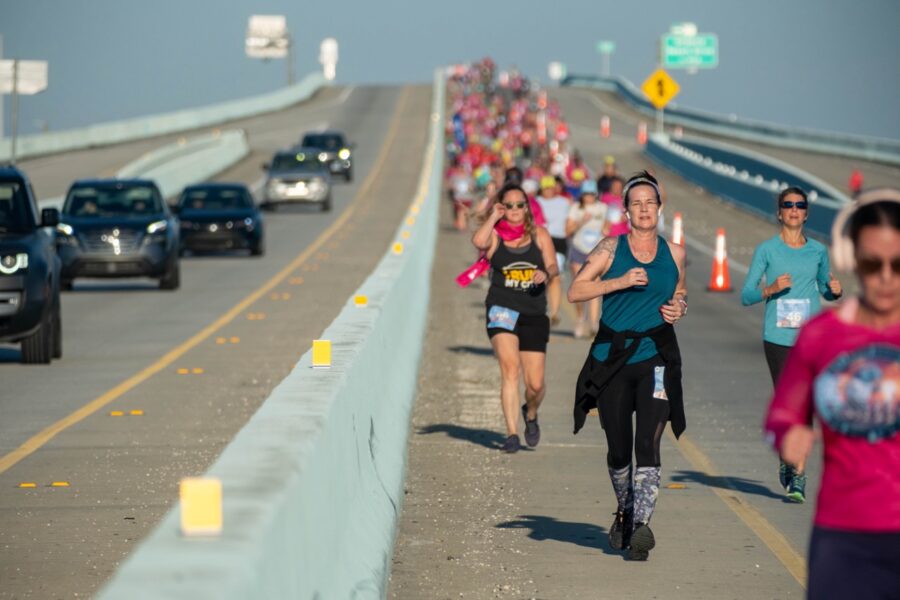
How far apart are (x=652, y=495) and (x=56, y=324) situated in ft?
36.0

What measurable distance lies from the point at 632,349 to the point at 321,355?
1.62m

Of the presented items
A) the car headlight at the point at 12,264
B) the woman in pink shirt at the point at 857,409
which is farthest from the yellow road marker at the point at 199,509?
the car headlight at the point at 12,264

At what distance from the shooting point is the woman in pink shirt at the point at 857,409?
493 centimetres

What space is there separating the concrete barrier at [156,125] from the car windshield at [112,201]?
124 feet

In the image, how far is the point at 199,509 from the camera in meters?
4.77

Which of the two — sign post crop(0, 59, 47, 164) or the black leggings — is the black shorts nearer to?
the black leggings

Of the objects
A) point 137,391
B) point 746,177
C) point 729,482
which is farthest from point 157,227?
point 746,177

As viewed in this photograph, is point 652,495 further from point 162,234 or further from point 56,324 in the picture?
point 162,234

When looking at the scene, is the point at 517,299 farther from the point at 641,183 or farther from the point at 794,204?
the point at 641,183

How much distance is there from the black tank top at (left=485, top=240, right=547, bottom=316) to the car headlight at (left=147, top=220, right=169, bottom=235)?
→ 1717 centimetres

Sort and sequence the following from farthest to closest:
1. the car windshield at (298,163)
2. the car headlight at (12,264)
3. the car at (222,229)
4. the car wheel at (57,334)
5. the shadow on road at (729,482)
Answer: the car windshield at (298,163)
the car at (222,229)
the car wheel at (57,334)
the car headlight at (12,264)
the shadow on road at (729,482)

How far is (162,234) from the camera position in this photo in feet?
97.0

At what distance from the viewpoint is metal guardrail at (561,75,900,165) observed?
67.1 m

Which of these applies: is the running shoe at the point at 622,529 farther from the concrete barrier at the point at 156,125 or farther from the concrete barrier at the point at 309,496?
the concrete barrier at the point at 156,125
